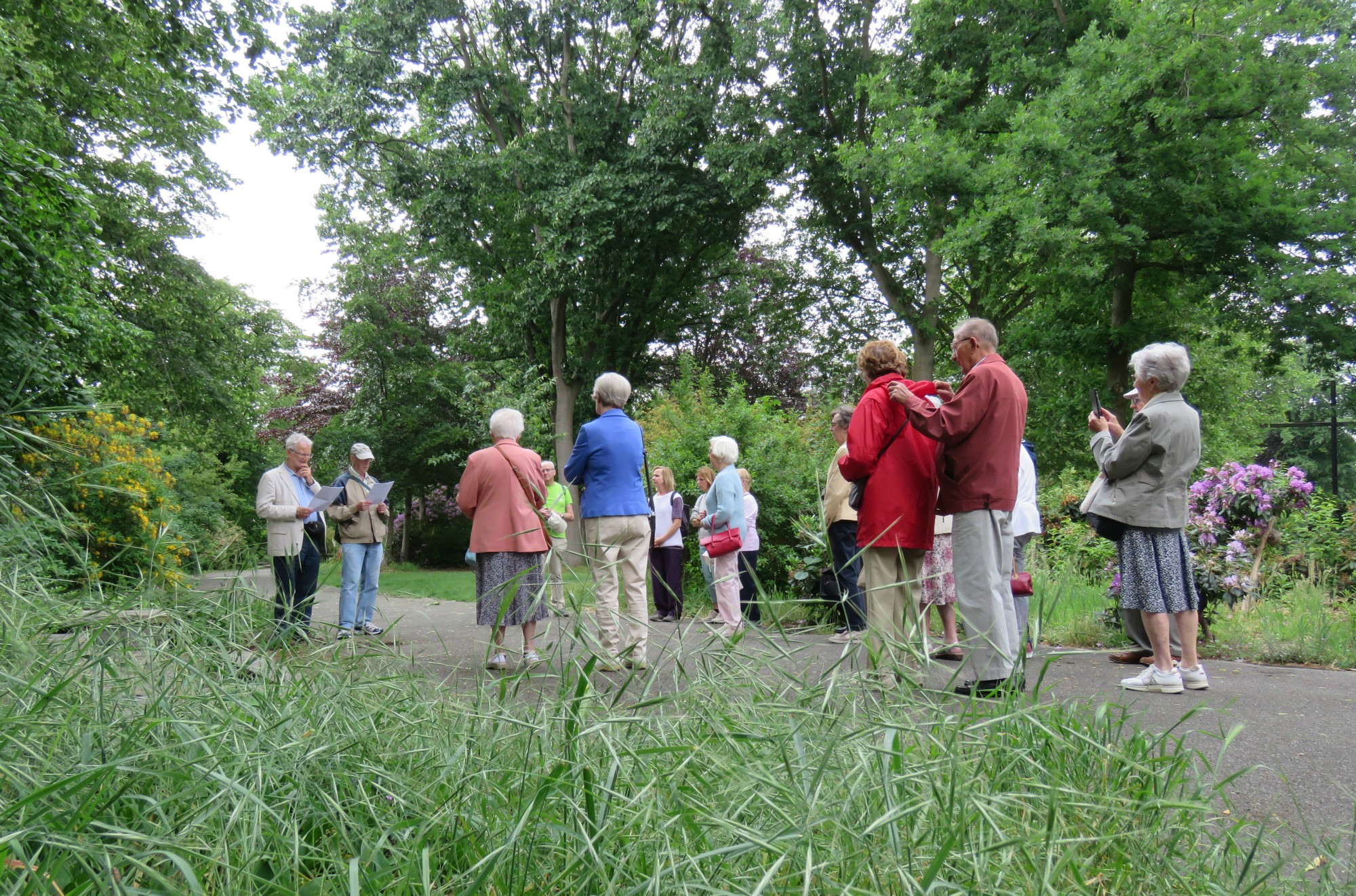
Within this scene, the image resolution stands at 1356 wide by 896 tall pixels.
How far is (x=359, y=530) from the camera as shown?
819 cm

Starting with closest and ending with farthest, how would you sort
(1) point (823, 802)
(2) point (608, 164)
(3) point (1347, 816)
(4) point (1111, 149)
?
(1) point (823, 802), (3) point (1347, 816), (4) point (1111, 149), (2) point (608, 164)

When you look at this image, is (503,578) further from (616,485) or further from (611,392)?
(611,392)

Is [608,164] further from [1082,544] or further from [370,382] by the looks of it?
[1082,544]

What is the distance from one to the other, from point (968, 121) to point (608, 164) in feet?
27.2

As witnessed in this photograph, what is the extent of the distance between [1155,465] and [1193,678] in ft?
4.12

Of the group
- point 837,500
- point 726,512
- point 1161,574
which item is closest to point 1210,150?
point 837,500

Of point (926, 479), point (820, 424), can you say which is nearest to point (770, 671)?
point (926, 479)

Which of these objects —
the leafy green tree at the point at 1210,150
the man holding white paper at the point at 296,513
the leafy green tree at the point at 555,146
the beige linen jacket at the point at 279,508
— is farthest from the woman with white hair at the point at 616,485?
the leafy green tree at the point at 555,146

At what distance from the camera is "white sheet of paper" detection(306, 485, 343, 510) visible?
300 inches

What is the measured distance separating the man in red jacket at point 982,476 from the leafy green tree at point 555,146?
1640 centimetres

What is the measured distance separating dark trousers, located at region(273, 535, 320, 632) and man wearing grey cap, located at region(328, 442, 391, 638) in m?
0.27

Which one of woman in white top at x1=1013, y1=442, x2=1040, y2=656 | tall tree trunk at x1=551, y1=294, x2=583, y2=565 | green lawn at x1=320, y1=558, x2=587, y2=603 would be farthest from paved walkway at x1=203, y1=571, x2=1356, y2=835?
tall tree trunk at x1=551, y1=294, x2=583, y2=565

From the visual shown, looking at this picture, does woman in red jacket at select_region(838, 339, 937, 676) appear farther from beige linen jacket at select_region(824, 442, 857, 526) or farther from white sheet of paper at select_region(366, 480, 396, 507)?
white sheet of paper at select_region(366, 480, 396, 507)

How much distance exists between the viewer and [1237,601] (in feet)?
26.8
